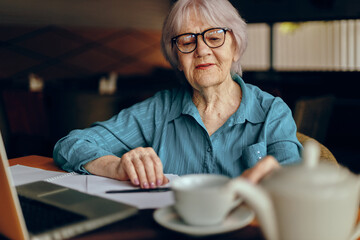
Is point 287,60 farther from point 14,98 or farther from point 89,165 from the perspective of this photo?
point 89,165

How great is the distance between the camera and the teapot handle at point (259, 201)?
1.81 ft

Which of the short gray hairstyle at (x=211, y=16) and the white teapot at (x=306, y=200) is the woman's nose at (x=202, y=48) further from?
the white teapot at (x=306, y=200)

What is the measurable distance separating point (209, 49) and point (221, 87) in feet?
0.54

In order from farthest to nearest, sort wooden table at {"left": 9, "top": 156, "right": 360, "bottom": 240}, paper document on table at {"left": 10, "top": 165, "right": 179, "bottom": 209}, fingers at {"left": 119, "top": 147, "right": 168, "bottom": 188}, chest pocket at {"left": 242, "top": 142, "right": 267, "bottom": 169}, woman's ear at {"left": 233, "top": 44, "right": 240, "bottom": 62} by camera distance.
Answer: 1. woman's ear at {"left": 233, "top": 44, "right": 240, "bottom": 62}
2. chest pocket at {"left": 242, "top": 142, "right": 267, "bottom": 169}
3. fingers at {"left": 119, "top": 147, "right": 168, "bottom": 188}
4. paper document on table at {"left": 10, "top": 165, "right": 179, "bottom": 209}
5. wooden table at {"left": 9, "top": 156, "right": 360, "bottom": 240}

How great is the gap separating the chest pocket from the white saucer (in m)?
0.60

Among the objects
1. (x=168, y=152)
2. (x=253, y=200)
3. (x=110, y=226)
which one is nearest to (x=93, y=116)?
(x=168, y=152)

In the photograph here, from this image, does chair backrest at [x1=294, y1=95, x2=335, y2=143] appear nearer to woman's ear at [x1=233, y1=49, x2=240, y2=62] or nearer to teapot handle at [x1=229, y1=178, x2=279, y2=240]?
woman's ear at [x1=233, y1=49, x2=240, y2=62]

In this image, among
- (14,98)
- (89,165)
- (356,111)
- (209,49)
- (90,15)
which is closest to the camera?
(89,165)

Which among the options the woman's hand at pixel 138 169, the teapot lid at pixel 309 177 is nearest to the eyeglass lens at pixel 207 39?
the woman's hand at pixel 138 169

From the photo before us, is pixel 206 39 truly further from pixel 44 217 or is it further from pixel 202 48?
pixel 44 217

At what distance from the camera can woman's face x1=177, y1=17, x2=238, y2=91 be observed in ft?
5.00

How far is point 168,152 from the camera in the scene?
60.8 inches

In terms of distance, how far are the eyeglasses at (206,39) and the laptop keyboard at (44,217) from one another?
0.86m

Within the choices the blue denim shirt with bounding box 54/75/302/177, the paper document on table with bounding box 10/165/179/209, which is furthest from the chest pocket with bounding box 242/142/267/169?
the paper document on table with bounding box 10/165/179/209
